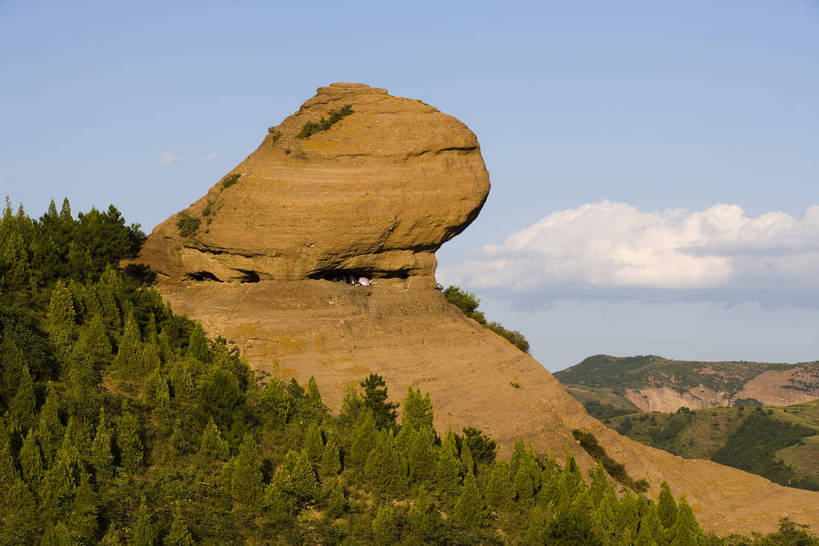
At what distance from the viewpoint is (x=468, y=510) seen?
95.0 feet

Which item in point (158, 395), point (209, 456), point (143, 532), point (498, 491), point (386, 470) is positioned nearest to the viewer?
point (143, 532)

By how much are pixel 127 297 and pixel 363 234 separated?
886 centimetres

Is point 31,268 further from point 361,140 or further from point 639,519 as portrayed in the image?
point 639,519

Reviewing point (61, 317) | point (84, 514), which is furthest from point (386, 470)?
point (61, 317)

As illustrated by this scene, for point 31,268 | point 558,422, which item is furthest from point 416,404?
point 31,268

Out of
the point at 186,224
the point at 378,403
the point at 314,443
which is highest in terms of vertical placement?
the point at 186,224

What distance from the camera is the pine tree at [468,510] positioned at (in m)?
28.9

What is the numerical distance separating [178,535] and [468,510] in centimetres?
868

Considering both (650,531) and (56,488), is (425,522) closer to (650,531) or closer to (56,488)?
(650,531)

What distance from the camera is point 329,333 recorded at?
3506 cm

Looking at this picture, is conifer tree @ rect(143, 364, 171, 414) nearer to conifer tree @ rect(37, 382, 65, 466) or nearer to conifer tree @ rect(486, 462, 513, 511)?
conifer tree @ rect(37, 382, 65, 466)

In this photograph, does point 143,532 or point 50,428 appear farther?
point 50,428

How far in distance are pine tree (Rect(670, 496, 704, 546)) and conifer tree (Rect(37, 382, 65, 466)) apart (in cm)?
1833

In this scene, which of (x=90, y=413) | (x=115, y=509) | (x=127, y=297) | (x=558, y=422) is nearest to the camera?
(x=115, y=509)
